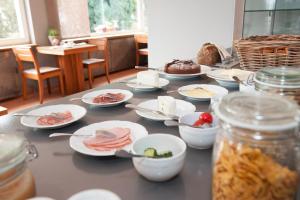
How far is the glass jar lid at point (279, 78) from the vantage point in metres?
0.57

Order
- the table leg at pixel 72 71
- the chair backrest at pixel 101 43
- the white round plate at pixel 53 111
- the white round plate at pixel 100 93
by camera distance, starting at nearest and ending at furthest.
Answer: the white round plate at pixel 53 111
the white round plate at pixel 100 93
the table leg at pixel 72 71
the chair backrest at pixel 101 43

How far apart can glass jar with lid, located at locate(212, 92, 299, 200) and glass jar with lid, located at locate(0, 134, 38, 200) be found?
33 cm

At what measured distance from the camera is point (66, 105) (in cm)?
90

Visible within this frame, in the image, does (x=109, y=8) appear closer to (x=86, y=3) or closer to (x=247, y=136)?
(x=86, y=3)

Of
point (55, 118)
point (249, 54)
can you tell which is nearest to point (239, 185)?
point (55, 118)

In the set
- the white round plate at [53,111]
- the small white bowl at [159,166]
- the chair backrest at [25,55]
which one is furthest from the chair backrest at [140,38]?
the small white bowl at [159,166]

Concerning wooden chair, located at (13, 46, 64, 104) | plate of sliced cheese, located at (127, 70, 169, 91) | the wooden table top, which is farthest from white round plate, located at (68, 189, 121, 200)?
the wooden table top

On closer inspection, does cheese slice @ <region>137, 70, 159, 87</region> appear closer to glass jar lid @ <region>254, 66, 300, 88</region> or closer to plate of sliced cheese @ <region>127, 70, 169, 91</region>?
plate of sliced cheese @ <region>127, 70, 169, 91</region>

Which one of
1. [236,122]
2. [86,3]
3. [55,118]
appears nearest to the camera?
[236,122]

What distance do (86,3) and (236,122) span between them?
435cm

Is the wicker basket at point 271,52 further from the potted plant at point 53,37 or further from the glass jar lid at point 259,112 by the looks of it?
the potted plant at point 53,37

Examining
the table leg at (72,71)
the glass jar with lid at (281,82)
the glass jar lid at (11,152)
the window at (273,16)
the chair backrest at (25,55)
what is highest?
the window at (273,16)

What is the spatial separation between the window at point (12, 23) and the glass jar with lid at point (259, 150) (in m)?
3.80

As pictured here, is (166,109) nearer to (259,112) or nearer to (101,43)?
(259,112)
